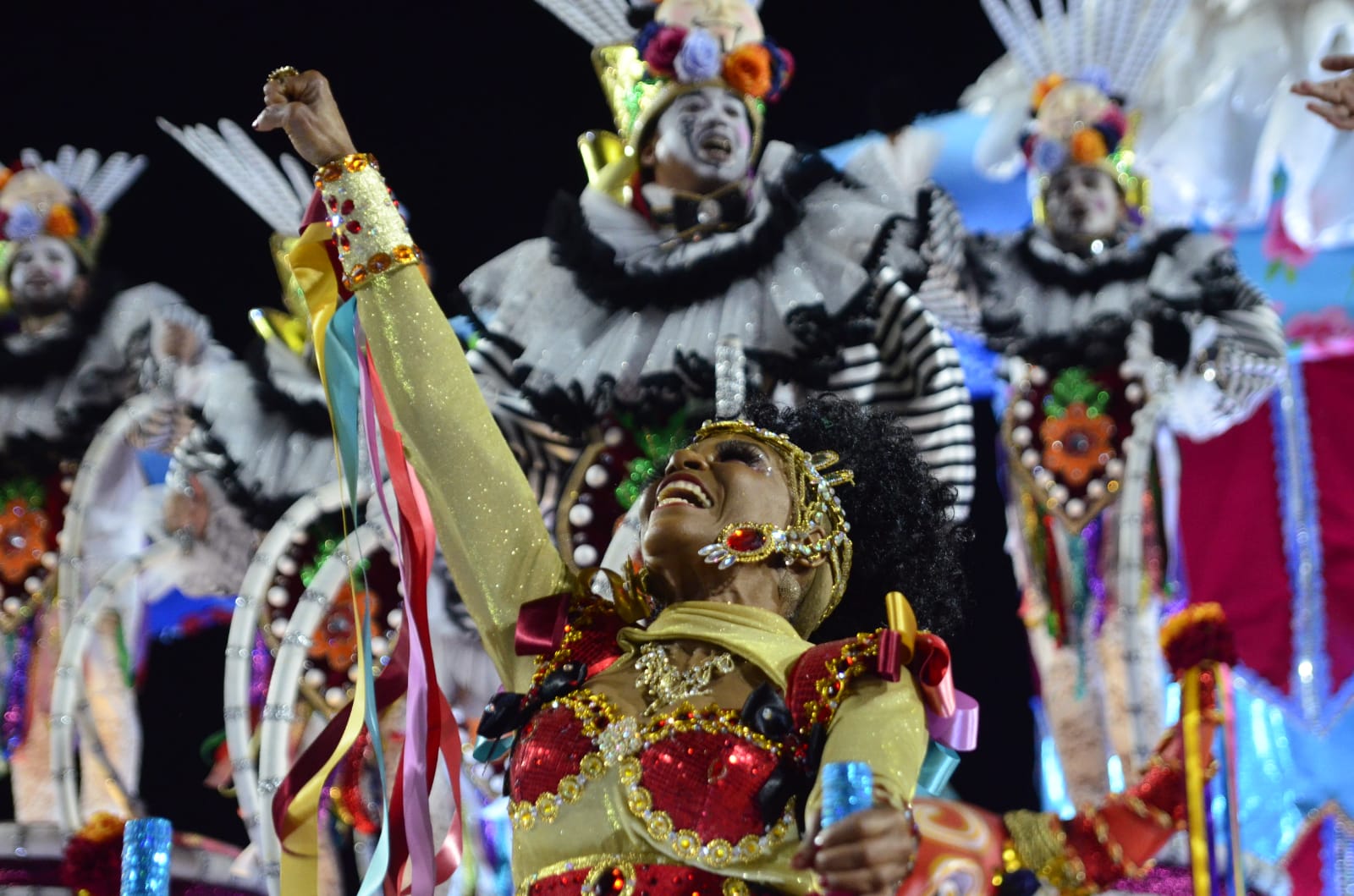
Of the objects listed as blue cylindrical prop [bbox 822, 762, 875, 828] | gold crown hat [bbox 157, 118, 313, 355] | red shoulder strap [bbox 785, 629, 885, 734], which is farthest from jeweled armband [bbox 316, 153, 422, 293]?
gold crown hat [bbox 157, 118, 313, 355]

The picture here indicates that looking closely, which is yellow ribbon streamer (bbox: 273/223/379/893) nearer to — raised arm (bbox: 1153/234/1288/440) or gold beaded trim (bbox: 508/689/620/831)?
gold beaded trim (bbox: 508/689/620/831)

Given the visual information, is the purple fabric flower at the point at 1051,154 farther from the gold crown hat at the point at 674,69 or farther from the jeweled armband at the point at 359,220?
the jeweled armband at the point at 359,220

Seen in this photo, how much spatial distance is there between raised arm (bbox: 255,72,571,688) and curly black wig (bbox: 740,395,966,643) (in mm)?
374

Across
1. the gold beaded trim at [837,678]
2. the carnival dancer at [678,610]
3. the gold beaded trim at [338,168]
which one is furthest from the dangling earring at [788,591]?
the gold beaded trim at [338,168]

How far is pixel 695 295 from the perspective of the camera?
10.3ft

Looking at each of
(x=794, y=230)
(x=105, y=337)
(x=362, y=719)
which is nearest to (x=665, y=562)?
(x=362, y=719)

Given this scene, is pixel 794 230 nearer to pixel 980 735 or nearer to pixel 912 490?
pixel 912 490

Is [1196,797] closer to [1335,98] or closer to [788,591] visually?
[1335,98]

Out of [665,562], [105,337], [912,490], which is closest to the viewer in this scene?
[665,562]

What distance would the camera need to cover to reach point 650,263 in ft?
10.4

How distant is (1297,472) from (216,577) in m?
2.68

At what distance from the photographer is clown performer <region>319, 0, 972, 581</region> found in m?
2.96

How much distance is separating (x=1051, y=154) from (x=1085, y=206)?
0.49 feet

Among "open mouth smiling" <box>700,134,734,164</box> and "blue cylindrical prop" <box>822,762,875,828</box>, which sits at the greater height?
"open mouth smiling" <box>700,134,734,164</box>
